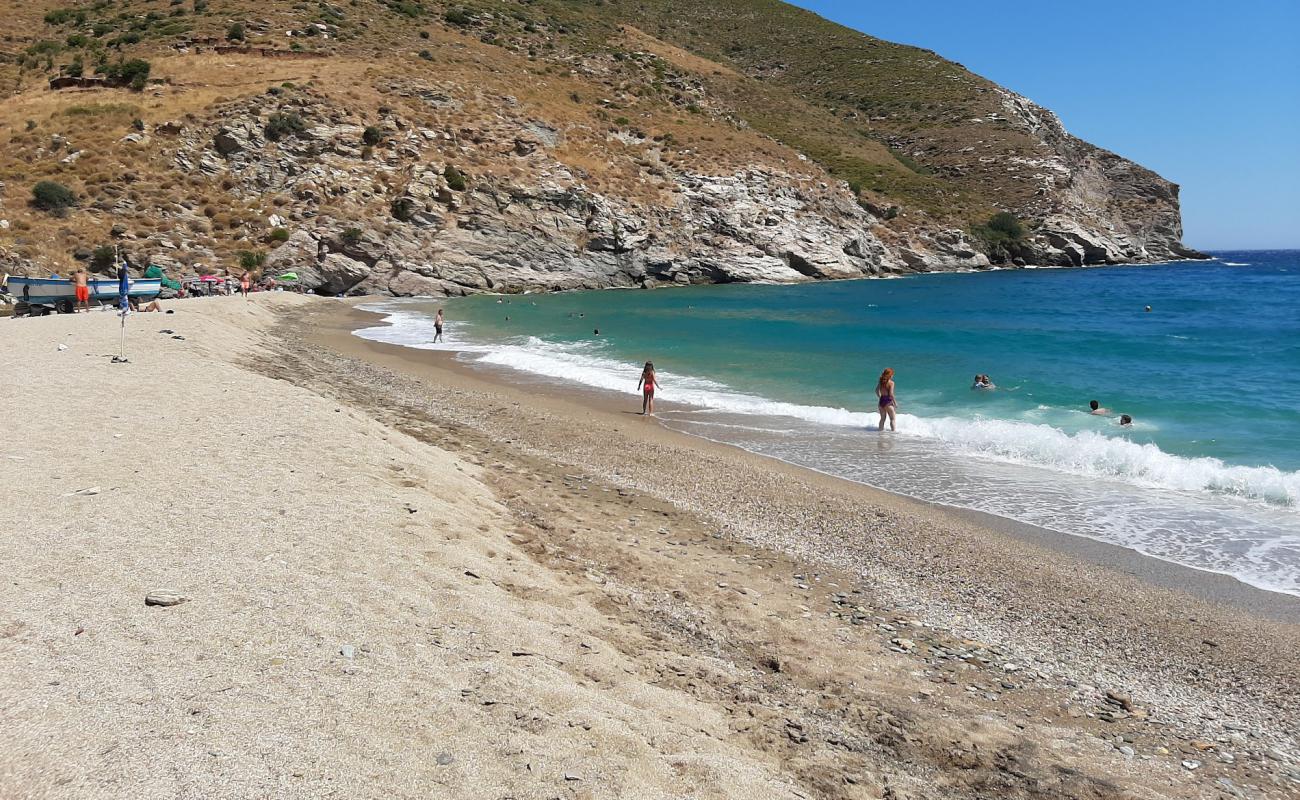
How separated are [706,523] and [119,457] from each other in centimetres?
635

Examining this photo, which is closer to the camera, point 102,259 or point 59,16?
point 102,259

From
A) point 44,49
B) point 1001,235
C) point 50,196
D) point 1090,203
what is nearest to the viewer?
point 50,196

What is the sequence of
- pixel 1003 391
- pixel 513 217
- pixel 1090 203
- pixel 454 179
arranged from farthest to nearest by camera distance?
1. pixel 1090 203
2. pixel 513 217
3. pixel 454 179
4. pixel 1003 391

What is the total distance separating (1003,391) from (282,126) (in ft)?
155

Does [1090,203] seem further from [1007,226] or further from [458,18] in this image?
[458,18]

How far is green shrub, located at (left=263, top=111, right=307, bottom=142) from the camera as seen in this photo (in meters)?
47.2


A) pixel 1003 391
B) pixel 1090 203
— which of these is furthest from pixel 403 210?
pixel 1090 203

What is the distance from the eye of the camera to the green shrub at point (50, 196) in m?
36.6

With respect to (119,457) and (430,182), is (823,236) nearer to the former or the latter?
(430,182)

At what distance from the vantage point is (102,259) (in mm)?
35562

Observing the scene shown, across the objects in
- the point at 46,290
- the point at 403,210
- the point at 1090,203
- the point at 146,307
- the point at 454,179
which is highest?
the point at 1090,203

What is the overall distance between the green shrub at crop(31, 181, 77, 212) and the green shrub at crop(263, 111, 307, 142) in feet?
42.8

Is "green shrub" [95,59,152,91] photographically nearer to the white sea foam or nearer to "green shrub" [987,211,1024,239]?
the white sea foam

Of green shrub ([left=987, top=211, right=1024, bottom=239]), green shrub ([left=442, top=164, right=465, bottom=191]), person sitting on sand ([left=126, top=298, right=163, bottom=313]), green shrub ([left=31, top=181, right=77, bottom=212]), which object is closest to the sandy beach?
person sitting on sand ([left=126, top=298, right=163, bottom=313])
